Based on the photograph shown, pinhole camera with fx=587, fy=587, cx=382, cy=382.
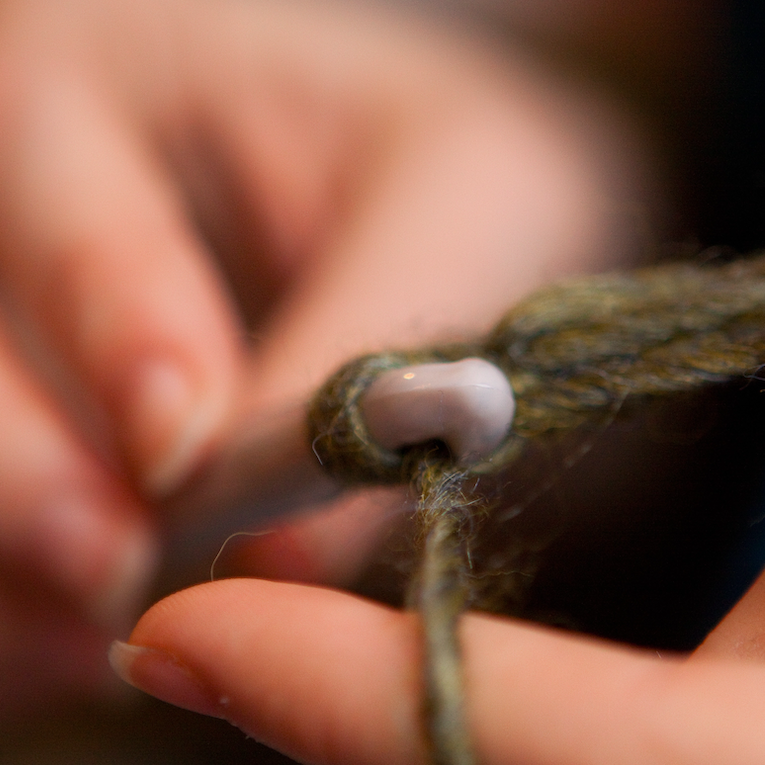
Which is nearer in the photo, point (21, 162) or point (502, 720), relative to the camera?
point (502, 720)

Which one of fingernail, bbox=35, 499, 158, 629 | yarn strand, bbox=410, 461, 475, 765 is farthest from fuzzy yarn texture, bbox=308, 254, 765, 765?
fingernail, bbox=35, 499, 158, 629

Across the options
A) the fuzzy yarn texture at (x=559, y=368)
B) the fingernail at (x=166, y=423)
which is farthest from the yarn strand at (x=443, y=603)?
the fingernail at (x=166, y=423)

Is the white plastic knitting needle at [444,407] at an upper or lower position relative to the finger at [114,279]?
lower

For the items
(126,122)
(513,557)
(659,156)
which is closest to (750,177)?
(659,156)

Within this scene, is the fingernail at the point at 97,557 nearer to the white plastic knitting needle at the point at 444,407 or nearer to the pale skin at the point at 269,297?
the pale skin at the point at 269,297

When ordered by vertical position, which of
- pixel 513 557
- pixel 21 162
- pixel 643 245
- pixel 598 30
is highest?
pixel 598 30

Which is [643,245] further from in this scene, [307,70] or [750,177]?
[307,70]

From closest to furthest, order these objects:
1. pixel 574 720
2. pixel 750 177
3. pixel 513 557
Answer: pixel 574 720
pixel 513 557
pixel 750 177

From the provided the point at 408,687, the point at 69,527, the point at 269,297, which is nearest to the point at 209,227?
the point at 269,297

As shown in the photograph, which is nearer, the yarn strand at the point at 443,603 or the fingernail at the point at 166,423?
the yarn strand at the point at 443,603
